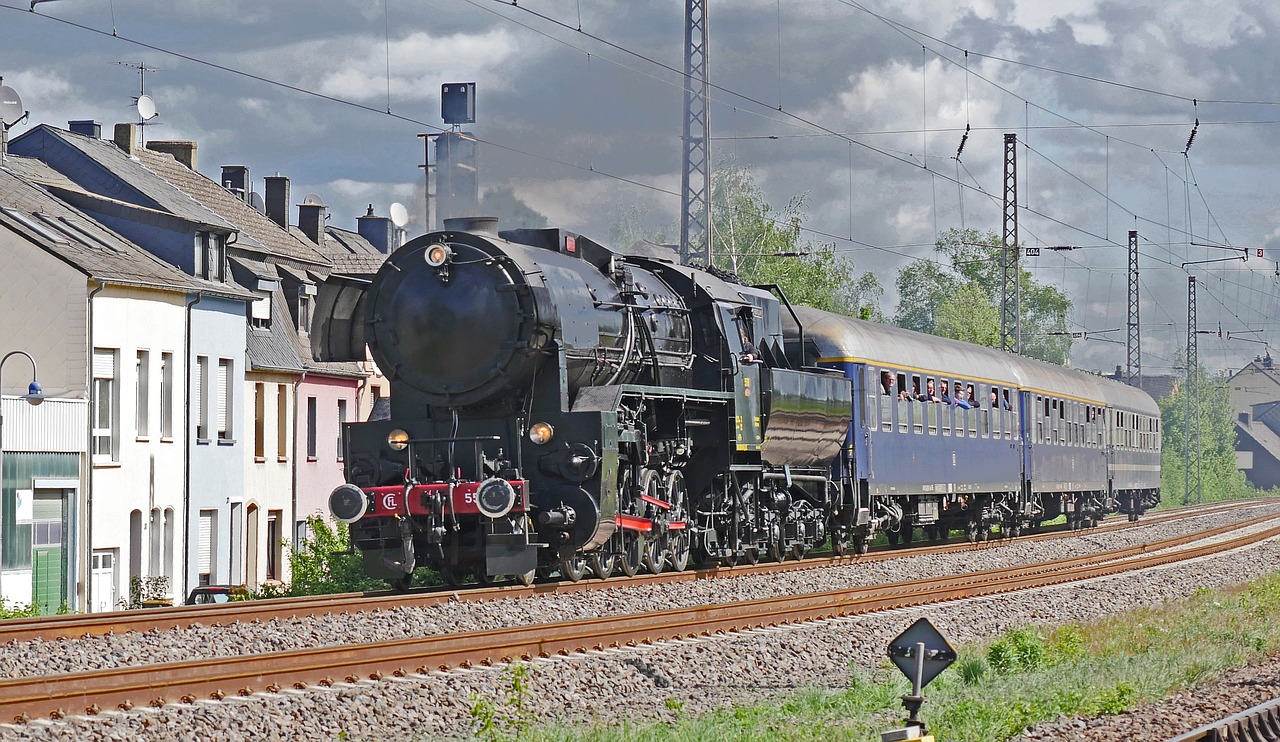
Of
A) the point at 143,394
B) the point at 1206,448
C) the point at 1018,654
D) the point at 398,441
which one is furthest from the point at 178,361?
the point at 1206,448

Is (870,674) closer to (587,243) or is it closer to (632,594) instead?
(632,594)

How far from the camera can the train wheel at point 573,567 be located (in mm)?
18250

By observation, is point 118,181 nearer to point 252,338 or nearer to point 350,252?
point 252,338

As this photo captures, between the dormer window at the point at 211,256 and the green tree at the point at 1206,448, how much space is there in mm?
58087

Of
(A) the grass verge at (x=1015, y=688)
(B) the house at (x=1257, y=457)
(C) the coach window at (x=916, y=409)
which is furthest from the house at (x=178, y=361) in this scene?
(B) the house at (x=1257, y=457)

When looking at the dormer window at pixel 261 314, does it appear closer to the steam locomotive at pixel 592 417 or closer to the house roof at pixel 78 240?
the house roof at pixel 78 240

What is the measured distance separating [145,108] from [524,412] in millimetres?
29470

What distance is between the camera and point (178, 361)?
1308 inches

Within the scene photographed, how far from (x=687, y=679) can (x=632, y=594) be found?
4942mm

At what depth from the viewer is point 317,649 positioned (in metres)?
11.8

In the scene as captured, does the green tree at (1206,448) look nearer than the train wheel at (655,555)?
No

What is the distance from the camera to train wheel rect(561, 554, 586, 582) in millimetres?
18250

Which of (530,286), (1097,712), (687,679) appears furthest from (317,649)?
(530,286)

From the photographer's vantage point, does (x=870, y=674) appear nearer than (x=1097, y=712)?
No
